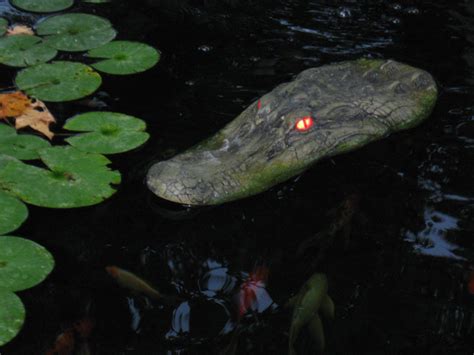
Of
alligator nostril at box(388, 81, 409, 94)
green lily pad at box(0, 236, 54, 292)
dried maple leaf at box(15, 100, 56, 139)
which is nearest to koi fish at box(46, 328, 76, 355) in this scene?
green lily pad at box(0, 236, 54, 292)

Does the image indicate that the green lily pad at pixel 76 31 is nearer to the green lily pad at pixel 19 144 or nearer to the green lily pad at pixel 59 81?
the green lily pad at pixel 59 81

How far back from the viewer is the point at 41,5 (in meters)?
5.43

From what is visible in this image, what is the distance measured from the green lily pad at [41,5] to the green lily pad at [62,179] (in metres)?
2.07

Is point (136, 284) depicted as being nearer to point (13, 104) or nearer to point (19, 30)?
point (13, 104)

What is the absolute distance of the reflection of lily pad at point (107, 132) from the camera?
3855 millimetres

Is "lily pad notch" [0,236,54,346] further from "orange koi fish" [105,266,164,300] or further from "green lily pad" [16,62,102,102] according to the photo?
"green lily pad" [16,62,102,102]

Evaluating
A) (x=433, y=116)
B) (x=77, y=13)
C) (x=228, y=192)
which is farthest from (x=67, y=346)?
(x=77, y=13)

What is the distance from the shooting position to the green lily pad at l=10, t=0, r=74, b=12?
539 cm

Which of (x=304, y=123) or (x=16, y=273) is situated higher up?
(x=304, y=123)

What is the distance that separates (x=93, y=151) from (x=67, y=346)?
1.38 metres

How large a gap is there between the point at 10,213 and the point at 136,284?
743 mm

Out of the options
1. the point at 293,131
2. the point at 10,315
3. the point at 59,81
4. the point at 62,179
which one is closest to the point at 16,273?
the point at 10,315

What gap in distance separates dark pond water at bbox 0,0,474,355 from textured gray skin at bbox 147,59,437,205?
0.11 metres

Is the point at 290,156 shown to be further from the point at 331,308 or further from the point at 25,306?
the point at 25,306
